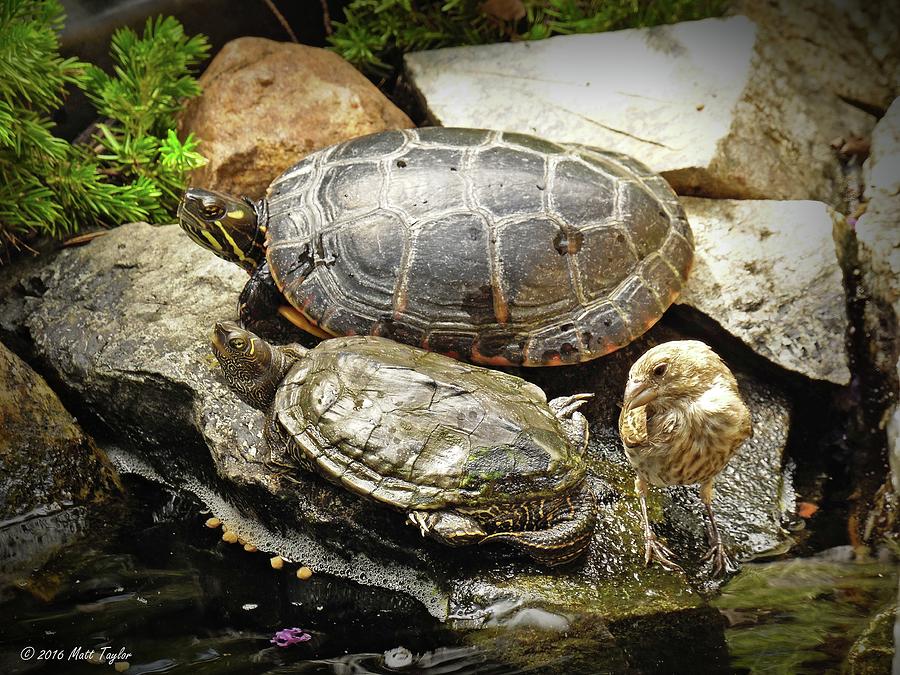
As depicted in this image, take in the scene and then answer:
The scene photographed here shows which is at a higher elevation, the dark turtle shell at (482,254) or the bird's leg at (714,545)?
the dark turtle shell at (482,254)

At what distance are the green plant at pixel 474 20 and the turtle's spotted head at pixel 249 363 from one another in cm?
258

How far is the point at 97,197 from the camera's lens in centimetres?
402

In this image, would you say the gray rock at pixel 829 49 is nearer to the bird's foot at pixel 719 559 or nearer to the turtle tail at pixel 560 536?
the bird's foot at pixel 719 559

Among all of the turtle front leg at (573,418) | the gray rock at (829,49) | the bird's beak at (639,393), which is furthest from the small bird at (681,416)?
the gray rock at (829,49)

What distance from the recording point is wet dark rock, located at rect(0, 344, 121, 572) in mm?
2912

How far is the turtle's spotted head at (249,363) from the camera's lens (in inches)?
116

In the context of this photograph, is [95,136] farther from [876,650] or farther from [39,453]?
[876,650]

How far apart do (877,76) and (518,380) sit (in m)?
2.98

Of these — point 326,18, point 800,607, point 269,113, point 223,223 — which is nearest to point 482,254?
point 223,223

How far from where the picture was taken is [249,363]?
297 cm

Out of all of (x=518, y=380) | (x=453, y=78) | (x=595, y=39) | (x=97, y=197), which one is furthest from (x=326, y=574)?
(x=595, y=39)

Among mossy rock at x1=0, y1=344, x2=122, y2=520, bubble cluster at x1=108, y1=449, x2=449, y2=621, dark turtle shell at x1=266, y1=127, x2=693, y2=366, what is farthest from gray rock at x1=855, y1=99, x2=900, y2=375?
mossy rock at x1=0, y1=344, x2=122, y2=520

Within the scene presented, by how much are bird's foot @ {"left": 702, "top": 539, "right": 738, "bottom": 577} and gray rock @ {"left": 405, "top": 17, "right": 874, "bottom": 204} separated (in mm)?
1990

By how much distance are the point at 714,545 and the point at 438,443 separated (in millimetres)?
1092
